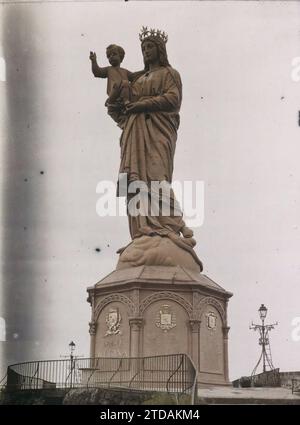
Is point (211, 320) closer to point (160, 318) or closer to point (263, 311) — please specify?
point (160, 318)

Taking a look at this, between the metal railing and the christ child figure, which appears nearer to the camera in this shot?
the metal railing

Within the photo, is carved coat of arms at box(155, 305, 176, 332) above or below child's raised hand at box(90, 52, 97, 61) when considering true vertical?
below

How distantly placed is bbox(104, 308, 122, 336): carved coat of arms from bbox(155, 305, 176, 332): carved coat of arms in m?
1.18

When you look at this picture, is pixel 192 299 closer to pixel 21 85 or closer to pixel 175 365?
pixel 175 365

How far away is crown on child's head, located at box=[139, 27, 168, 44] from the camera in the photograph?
69.8ft

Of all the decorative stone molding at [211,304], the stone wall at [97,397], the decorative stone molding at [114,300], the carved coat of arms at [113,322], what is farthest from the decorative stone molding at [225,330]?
the stone wall at [97,397]

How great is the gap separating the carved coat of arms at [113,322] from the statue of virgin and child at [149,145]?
5.13 ft

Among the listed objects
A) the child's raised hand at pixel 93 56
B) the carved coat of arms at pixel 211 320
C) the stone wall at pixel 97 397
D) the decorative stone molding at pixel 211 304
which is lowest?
the stone wall at pixel 97 397

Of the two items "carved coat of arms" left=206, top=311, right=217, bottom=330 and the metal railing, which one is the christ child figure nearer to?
"carved coat of arms" left=206, top=311, right=217, bottom=330

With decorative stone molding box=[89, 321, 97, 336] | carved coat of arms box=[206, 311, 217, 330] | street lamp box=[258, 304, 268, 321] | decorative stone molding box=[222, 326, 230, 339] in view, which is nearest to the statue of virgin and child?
carved coat of arms box=[206, 311, 217, 330]

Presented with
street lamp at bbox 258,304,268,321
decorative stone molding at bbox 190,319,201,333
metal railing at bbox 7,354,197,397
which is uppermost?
street lamp at bbox 258,304,268,321

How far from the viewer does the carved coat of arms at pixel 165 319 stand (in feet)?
59.9

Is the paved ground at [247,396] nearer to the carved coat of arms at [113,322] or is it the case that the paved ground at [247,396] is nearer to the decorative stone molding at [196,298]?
the decorative stone molding at [196,298]
